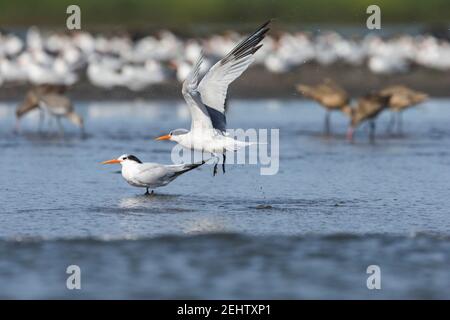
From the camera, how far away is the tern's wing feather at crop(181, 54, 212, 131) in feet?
33.4

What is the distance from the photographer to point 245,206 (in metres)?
10.1

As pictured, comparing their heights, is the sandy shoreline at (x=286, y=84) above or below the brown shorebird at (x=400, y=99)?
above

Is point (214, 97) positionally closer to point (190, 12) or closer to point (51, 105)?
point (51, 105)

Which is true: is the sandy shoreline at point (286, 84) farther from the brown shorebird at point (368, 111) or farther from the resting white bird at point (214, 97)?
the resting white bird at point (214, 97)

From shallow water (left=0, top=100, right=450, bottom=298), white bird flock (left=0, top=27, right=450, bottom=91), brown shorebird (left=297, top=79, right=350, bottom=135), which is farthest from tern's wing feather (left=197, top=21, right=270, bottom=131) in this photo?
white bird flock (left=0, top=27, right=450, bottom=91)

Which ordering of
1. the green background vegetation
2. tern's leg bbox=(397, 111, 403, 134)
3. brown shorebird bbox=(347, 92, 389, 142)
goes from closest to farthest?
brown shorebird bbox=(347, 92, 389, 142) < tern's leg bbox=(397, 111, 403, 134) < the green background vegetation

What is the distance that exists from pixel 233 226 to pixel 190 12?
94.6 ft

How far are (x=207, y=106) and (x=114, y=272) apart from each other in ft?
11.0

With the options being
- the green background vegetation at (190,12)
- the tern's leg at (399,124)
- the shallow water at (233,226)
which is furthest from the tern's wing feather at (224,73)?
the green background vegetation at (190,12)

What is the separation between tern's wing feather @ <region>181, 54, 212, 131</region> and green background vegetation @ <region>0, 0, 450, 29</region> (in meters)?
25.8

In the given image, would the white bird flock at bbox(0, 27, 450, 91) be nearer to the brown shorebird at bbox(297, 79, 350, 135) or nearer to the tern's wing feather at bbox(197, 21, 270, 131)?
the brown shorebird at bbox(297, 79, 350, 135)

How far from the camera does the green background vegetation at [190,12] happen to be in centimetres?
3644

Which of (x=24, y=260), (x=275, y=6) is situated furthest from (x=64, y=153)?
(x=275, y=6)
